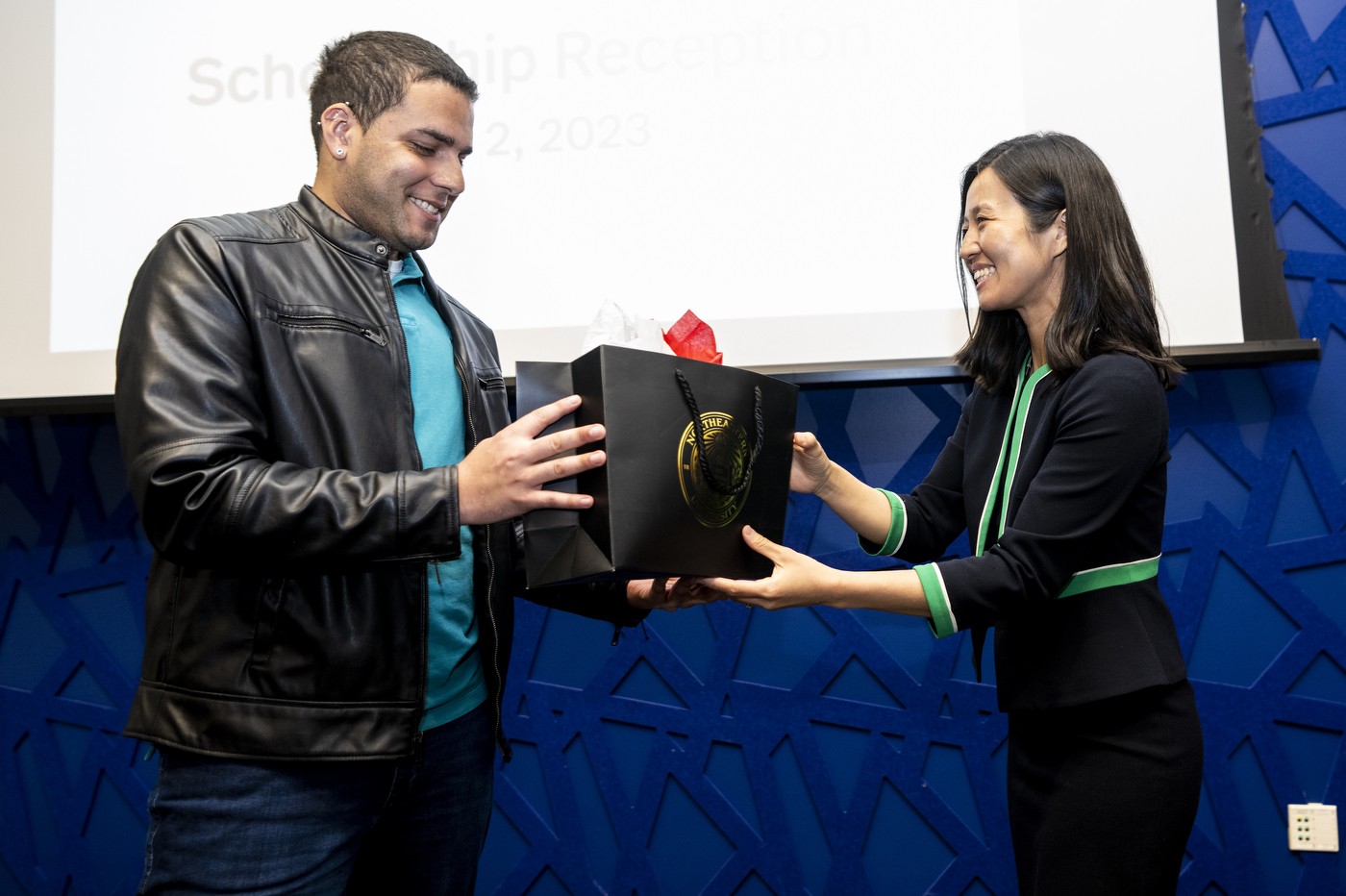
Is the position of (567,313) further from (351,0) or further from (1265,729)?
(1265,729)

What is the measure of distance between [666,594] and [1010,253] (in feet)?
2.47

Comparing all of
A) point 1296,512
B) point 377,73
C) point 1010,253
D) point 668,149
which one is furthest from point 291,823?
point 1296,512

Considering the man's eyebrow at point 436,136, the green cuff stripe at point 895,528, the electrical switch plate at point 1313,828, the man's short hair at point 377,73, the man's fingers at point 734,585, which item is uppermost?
the man's short hair at point 377,73

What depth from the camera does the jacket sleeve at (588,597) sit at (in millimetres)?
1327

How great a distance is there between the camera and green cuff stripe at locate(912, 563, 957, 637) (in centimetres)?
119

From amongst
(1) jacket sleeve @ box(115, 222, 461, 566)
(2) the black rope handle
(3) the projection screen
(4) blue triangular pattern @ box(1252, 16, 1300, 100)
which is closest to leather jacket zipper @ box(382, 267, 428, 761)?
(1) jacket sleeve @ box(115, 222, 461, 566)

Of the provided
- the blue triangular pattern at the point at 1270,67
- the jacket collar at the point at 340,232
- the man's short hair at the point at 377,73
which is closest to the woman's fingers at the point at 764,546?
the jacket collar at the point at 340,232

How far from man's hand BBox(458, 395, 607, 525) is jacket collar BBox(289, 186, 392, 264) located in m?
0.40

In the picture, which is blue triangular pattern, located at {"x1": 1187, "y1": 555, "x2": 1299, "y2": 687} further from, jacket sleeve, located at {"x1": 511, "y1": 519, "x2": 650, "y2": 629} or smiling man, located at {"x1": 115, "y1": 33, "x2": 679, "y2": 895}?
smiling man, located at {"x1": 115, "y1": 33, "x2": 679, "y2": 895}

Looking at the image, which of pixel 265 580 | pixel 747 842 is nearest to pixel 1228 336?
pixel 747 842

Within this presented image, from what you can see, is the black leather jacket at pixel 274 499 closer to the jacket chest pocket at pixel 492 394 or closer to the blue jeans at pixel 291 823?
the blue jeans at pixel 291 823

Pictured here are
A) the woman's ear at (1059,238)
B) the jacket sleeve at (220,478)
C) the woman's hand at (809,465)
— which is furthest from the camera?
the woman's hand at (809,465)

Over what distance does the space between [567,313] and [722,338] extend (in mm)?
378

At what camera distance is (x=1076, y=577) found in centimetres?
123
